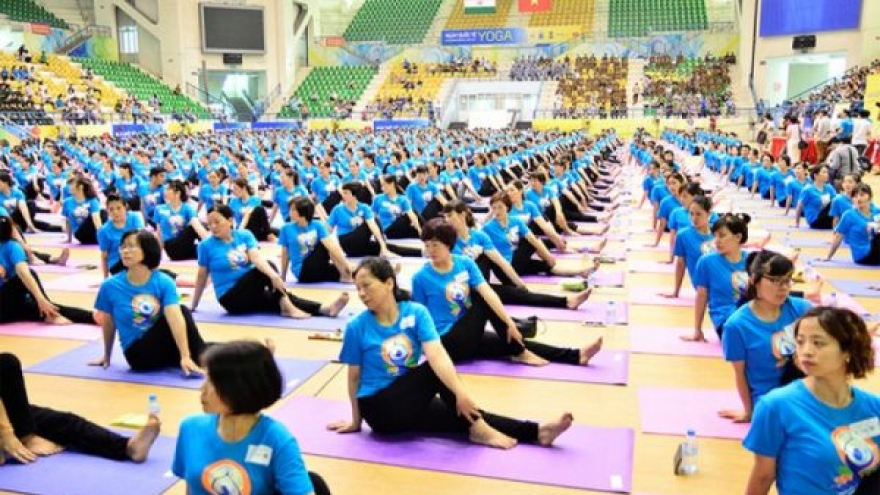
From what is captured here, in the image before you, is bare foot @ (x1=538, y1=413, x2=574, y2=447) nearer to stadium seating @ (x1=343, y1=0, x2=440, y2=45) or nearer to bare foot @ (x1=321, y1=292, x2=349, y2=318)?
bare foot @ (x1=321, y1=292, x2=349, y2=318)

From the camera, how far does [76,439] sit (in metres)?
4.18

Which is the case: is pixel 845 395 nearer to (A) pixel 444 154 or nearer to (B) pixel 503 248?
(B) pixel 503 248

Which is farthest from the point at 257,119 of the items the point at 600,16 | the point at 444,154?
the point at 444,154

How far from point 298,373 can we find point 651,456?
2.54 metres

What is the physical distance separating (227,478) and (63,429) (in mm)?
2092

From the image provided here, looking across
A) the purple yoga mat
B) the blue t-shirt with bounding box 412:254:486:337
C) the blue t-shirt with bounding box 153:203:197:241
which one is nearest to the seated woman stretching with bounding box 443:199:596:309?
the blue t-shirt with bounding box 412:254:486:337

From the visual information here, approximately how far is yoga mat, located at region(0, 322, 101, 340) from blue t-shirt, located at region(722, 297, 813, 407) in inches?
199

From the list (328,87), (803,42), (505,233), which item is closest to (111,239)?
(505,233)

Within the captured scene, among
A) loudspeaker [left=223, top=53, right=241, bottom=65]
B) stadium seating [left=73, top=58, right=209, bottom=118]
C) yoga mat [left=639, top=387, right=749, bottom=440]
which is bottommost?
yoga mat [left=639, top=387, right=749, bottom=440]

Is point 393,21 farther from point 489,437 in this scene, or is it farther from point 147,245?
point 489,437

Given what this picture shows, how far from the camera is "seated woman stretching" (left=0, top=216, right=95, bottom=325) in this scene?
6.16 metres

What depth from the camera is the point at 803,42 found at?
3284cm

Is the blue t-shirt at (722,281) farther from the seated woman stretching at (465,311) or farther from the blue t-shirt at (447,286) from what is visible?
the blue t-shirt at (447,286)

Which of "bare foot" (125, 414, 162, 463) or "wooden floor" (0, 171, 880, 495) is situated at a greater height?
"bare foot" (125, 414, 162, 463)
